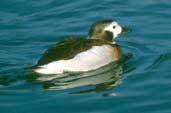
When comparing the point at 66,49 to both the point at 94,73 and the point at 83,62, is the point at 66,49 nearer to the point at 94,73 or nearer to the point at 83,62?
the point at 83,62

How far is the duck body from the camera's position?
36.9ft

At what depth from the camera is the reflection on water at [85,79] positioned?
431 inches

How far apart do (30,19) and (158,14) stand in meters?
2.66

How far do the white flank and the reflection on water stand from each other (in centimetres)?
8

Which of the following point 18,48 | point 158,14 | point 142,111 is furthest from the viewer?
point 158,14

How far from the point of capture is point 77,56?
11.5m

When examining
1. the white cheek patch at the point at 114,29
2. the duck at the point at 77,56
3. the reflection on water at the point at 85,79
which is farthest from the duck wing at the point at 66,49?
the white cheek patch at the point at 114,29

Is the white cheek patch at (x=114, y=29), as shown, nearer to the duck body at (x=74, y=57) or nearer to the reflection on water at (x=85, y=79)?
the duck body at (x=74, y=57)

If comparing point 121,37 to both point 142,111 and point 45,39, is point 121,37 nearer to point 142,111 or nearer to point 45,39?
point 45,39

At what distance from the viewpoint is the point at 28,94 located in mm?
10594

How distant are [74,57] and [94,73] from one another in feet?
1.39

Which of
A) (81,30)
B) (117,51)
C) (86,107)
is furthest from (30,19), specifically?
(86,107)

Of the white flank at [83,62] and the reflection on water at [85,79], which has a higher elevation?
the white flank at [83,62]

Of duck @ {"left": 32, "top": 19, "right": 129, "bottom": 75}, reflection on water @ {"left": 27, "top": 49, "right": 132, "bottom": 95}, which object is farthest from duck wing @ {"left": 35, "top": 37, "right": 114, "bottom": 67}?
reflection on water @ {"left": 27, "top": 49, "right": 132, "bottom": 95}
